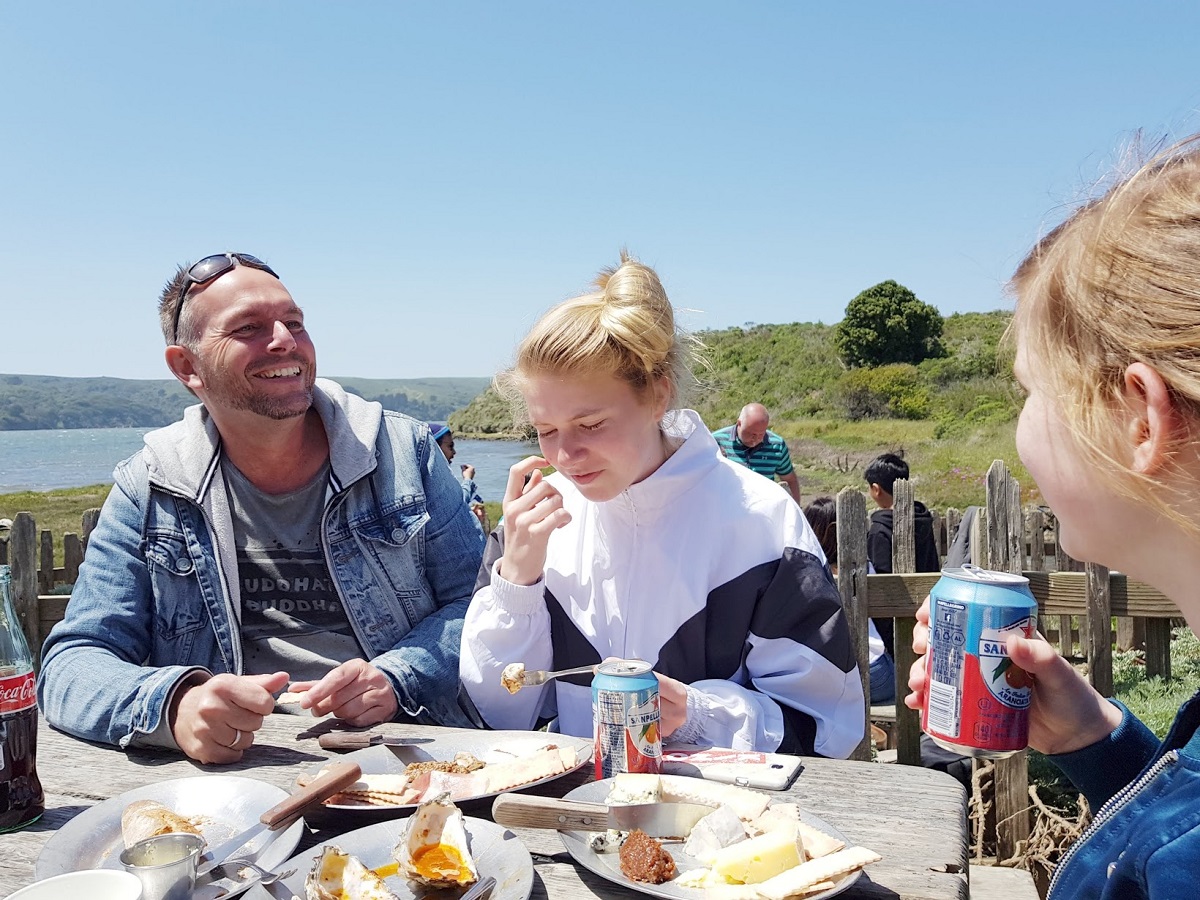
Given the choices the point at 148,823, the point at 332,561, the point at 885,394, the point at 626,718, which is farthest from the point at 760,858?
the point at 885,394

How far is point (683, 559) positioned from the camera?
2191mm

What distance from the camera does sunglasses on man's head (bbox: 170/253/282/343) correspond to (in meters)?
2.84

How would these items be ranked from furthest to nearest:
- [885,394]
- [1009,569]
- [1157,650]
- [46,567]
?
[885,394] < [46,567] < [1157,650] < [1009,569]

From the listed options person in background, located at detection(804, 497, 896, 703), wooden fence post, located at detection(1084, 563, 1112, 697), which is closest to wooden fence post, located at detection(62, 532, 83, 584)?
person in background, located at detection(804, 497, 896, 703)

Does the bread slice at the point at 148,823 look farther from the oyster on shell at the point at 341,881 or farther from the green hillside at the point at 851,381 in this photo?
the green hillside at the point at 851,381

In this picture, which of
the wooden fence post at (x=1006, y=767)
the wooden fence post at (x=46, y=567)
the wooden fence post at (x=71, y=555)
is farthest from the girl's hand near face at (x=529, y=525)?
the wooden fence post at (x=46, y=567)

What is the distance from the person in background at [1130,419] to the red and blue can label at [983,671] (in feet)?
Result: 0.41

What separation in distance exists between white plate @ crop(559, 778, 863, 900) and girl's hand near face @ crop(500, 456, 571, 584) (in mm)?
740

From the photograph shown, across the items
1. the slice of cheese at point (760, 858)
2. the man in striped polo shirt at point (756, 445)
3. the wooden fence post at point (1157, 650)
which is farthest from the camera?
the man in striped polo shirt at point (756, 445)

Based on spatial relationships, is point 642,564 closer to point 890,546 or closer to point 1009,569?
point 1009,569

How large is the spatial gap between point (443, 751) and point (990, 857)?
120 inches

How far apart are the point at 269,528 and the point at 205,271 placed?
89 centimetres

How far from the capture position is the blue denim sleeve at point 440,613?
232 cm

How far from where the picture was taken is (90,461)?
5741 cm
